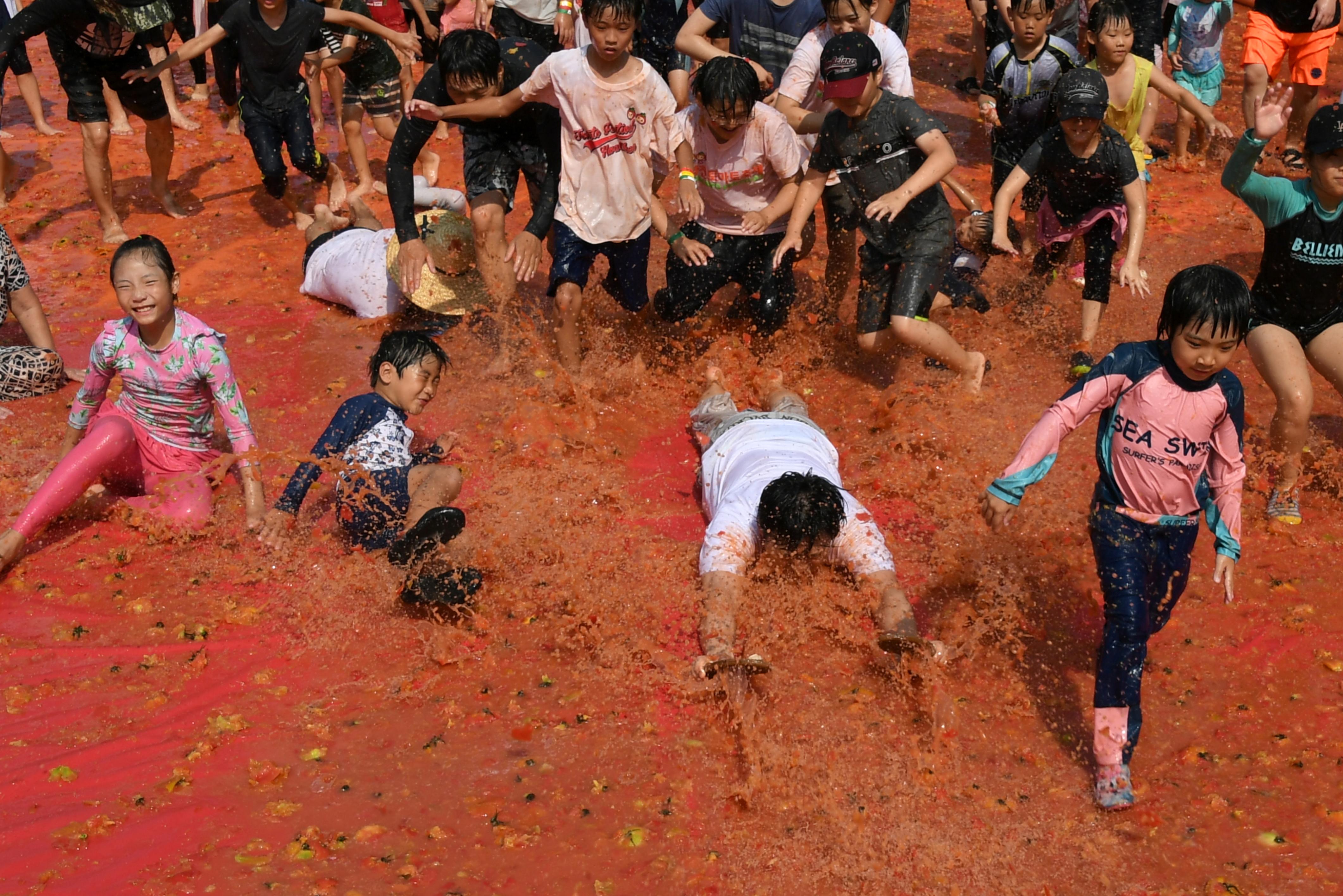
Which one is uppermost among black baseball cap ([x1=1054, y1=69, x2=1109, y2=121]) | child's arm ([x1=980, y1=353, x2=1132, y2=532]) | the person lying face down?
black baseball cap ([x1=1054, y1=69, x2=1109, y2=121])

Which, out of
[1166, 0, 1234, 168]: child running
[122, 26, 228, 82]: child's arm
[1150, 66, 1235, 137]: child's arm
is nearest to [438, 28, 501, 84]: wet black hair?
[122, 26, 228, 82]: child's arm

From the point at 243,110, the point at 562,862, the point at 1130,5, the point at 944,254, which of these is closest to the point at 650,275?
the point at 944,254

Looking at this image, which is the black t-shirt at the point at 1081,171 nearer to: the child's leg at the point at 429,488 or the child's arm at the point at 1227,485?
the child's arm at the point at 1227,485

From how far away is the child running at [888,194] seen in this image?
19.9ft

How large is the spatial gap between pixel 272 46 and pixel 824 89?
418 centimetres

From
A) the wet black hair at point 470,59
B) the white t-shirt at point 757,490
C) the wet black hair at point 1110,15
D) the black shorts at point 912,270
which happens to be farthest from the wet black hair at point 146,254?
the wet black hair at point 1110,15

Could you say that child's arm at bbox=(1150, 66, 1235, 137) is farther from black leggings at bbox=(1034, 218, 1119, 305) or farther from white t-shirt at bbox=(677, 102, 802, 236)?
white t-shirt at bbox=(677, 102, 802, 236)

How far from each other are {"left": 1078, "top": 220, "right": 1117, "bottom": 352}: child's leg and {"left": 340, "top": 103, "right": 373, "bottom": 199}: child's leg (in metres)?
5.23

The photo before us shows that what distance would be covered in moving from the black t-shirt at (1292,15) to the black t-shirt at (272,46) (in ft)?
22.4

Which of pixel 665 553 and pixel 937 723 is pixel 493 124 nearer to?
pixel 665 553

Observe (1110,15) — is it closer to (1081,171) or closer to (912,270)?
(1081,171)

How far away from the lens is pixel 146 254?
16.9ft

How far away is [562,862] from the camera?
384cm

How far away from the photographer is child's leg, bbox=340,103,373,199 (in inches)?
358
